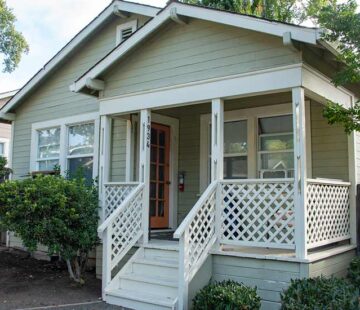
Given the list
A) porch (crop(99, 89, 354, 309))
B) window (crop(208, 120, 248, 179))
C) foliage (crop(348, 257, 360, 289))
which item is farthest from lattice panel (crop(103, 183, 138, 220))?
foliage (crop(348, 257, 360, 289))

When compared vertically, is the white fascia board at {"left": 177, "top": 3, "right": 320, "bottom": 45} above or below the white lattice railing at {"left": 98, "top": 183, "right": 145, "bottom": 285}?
above

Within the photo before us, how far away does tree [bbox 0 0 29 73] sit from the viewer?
1471cm

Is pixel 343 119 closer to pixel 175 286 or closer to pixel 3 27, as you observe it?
pixel 175 286

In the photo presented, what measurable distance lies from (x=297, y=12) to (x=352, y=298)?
1863cm

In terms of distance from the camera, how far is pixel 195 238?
5738 millimetres

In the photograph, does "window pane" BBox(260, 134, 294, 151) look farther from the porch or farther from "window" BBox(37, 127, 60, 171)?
"window" BBox(37, 127, 60, 171)

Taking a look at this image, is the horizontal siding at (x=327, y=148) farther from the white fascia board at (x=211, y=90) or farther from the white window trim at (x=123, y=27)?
the white window trim at (x=123, y=27)

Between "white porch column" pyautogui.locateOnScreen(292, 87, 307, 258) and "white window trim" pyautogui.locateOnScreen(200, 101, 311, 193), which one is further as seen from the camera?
"white window trim" pyautogui.locateOnScreen(200, 101, 311, 193)

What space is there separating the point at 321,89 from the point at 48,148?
22.0 feet

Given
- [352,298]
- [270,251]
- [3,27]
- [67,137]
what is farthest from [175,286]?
[3,27]

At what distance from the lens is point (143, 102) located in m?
7.20

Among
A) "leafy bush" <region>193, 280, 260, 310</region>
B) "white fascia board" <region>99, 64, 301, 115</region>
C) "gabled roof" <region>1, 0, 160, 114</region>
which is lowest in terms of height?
"leafy bush" <region>193, 280, 260, 310</region>

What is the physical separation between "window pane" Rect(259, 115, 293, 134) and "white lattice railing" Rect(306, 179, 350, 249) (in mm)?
1509

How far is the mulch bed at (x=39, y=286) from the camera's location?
245 inches
